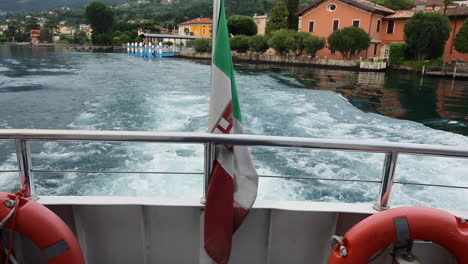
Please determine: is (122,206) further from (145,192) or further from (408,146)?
(145,192)

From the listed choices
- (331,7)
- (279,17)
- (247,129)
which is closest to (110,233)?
(247,129)

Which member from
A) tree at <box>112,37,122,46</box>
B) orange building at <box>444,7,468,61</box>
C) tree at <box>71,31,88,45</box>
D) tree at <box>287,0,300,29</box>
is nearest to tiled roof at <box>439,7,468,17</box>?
orange building at <box>444,7,468,61</box>

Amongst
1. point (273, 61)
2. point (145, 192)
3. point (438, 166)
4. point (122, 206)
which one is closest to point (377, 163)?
point (438, 166)

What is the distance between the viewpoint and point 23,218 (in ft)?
3.63

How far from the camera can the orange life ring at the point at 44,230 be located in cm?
111

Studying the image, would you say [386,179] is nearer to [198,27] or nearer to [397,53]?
[397,53]

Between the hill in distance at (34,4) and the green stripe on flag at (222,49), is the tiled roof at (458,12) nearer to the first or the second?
the green stripe on flag at (222,49)

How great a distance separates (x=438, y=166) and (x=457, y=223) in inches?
179

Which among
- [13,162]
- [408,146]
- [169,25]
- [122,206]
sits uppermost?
[169,25]

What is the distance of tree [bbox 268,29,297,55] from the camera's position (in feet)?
97.9

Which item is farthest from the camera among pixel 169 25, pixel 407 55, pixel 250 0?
pixel 169 25

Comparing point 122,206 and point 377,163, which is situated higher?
point 122,206

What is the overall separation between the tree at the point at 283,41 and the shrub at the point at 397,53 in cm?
770

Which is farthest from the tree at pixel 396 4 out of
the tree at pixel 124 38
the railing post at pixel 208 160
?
the railing post at pixel 208 160
